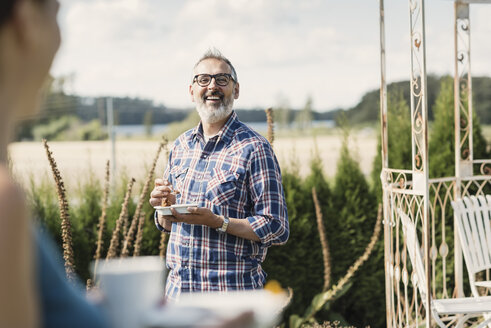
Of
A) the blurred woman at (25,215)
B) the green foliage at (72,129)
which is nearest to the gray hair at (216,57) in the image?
the blurred woman at (25,215)

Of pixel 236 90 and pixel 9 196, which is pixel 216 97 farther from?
pixel 9 196

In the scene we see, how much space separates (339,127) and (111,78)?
23.3 ft

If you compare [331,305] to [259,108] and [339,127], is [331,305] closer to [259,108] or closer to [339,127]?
[339,127]

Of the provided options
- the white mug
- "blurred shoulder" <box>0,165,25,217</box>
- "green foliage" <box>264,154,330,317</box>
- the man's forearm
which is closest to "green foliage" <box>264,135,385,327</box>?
"green foliage" <box>264,154,330,317</box>

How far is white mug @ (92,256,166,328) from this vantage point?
80 centimetres

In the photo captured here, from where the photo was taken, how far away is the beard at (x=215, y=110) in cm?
242

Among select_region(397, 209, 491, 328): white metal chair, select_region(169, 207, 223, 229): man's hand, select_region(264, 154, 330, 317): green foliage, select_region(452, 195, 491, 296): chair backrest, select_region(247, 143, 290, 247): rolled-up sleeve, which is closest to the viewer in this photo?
select_region(169, 207, 223, 229): man's hand

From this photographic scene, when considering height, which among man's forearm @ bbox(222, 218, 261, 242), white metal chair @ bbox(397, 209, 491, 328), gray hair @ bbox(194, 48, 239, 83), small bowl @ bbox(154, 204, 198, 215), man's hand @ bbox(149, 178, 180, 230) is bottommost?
white metal chair @ bbox(397, 209, 491, 328)

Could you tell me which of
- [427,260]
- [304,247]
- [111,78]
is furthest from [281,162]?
[111,78]

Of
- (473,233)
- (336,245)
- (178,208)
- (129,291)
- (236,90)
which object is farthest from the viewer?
(336,245)

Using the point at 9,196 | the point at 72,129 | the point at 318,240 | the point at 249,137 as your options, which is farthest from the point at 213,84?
the point at 72,129

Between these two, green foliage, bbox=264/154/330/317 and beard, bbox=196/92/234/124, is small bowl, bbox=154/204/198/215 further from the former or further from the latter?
green foliage, bbox=264/154/330/317

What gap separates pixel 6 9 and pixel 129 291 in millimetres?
376

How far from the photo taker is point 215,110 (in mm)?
2426
